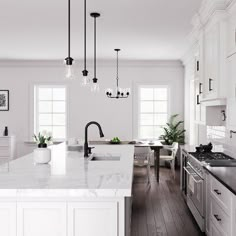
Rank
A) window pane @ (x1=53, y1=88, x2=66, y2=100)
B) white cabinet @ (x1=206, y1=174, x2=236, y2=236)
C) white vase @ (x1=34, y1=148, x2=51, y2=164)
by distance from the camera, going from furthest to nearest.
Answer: window pane @ (x1=53, y1=88, x2=66, y2=100) → white vase @ (x1=34, y1=148, x2=51, y2=164) → white cabinet @ (x1=206, y1=174, x2=236, y2=236)

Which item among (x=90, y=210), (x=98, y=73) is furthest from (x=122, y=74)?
(x=90, y=210)

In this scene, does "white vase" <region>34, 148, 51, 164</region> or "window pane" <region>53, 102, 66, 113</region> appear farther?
"window pane" <region>53, 102, 66, 113</region>

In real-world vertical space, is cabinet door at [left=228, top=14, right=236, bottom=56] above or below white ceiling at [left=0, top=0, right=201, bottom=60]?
below

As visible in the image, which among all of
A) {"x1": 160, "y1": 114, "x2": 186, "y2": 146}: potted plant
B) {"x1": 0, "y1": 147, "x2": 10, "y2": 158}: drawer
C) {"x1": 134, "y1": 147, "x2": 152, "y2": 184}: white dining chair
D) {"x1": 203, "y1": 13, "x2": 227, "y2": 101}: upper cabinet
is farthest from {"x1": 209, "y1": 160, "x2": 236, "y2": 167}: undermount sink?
{"x1": 0, "y1": 147, "x2": 10, "y2": 158}: drawer

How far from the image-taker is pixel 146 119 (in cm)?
888

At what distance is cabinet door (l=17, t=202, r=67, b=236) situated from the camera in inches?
80.4

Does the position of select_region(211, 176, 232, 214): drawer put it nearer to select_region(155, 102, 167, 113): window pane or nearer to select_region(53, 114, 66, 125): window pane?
select_region(155, 102, 167, 113): window pane

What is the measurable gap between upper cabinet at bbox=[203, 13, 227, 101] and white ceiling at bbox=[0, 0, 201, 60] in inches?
14.9

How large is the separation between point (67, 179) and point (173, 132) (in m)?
6.52

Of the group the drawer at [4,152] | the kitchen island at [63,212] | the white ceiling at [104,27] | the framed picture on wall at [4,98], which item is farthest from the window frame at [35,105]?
the kitchen island at [63,212]

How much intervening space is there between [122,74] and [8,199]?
698 centimetres

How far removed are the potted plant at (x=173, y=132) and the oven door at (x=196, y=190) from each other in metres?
4.04

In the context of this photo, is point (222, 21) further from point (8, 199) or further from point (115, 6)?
point (8, 199)

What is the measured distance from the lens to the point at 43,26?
207 inches
